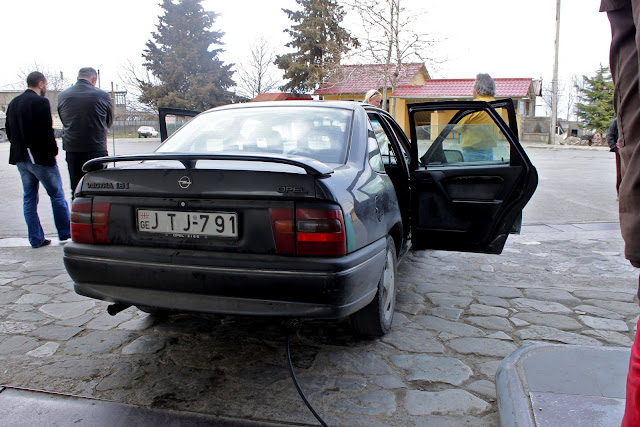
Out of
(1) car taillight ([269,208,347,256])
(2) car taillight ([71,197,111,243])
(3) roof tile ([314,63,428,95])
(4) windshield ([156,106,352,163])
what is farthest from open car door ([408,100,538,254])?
(3) roof tile ([314,63,428,95])

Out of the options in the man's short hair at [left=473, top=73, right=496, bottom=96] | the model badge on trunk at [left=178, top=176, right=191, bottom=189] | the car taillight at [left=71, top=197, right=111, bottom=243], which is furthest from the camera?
the man's short hair at [left=473, top=73, right=496, bottom=96]

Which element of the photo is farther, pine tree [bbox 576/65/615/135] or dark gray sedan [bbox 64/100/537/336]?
pine tree [bbox 576/65/615/135]

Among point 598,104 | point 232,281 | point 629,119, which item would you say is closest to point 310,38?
point 598,104

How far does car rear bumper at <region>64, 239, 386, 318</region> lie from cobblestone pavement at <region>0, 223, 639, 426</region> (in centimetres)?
45

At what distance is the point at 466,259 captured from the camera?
211 inches

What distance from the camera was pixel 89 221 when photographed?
272 cm

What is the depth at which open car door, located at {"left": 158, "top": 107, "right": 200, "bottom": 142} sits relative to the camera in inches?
159

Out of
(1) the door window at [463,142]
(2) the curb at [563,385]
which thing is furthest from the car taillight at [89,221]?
(1) the door window at [463,142]

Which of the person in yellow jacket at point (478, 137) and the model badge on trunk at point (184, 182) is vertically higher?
the person in yellow jacket at point (478, 137)

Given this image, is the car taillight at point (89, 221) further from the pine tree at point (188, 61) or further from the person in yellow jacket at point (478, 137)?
the pine tree at point (188, 61)

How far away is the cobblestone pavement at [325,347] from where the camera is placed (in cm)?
247

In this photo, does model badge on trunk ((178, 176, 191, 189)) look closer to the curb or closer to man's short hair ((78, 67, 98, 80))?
the curb

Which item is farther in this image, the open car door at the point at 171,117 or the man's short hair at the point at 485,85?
the man's short hair at the point at 485,85

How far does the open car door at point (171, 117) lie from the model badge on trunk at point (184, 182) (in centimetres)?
164
